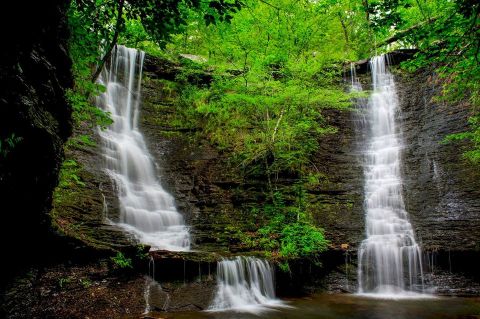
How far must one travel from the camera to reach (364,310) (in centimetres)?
673

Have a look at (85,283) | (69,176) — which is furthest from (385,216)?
(69,176)

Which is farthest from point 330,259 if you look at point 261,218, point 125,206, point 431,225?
point 125,206

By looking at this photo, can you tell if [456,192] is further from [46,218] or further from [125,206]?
[46,218]

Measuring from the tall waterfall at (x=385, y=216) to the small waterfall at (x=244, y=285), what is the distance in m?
2.64

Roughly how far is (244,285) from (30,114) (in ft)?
18.0

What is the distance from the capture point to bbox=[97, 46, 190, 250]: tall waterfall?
29.6 ft

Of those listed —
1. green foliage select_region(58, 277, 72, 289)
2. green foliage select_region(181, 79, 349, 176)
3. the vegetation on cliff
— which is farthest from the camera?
green foliage select_region(181, 79, 349, 176)

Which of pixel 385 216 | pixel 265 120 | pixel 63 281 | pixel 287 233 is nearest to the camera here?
pixel 63 281

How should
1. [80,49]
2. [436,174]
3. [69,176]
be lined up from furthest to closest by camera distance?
[436,174] → [69,176] → [80,49]

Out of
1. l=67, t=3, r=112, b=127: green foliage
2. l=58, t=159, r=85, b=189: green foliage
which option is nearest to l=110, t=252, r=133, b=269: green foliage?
l=58, t=159, r=85, b=189: green foliage

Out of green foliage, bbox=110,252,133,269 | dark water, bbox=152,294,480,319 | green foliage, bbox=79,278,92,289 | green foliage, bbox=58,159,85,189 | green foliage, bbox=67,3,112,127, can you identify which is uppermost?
green foliage, bbox=67,3,112,127

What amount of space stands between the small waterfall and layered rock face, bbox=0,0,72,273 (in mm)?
3700

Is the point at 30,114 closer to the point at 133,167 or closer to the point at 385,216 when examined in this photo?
the point at 133,167

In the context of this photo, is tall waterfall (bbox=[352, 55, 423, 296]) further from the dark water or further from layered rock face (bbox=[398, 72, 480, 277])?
the dark water
